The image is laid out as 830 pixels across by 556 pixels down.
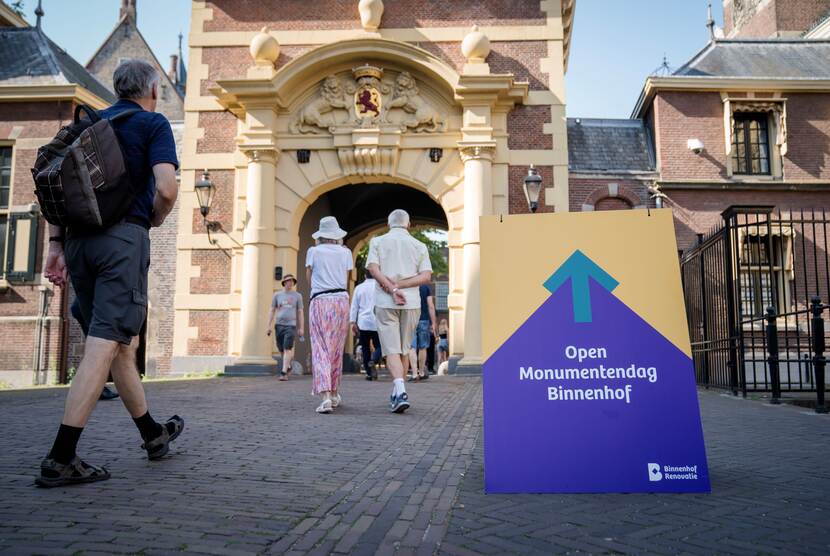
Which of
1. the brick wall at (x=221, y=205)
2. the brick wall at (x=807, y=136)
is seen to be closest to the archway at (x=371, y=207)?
the brick wall at (x=221, y=205)

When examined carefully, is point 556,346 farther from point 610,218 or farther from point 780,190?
point 780,190

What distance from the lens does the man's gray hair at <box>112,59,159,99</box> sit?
3936 millimetres

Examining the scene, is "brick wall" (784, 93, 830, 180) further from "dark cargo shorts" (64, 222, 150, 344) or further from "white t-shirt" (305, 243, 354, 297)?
"dark cargo shorts" (64, 222, 150, 344)

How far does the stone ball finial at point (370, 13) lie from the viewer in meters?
14.9

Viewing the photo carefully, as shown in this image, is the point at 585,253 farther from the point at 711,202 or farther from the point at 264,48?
the point at 711,202

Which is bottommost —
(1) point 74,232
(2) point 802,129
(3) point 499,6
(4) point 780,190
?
(1) point 74,232

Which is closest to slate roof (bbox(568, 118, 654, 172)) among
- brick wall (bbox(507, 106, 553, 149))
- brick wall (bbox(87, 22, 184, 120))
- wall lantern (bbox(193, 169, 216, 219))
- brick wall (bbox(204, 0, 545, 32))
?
brick wall (bbox(507, 106, 553, 149))

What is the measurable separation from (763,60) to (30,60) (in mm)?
19001

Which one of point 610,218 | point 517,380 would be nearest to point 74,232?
point 517,380

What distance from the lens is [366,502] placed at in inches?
126

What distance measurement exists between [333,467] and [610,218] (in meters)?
2.07

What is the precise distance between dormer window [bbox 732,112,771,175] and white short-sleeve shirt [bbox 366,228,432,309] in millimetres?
13242

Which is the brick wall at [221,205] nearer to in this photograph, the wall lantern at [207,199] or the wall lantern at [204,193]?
the wall lantern at [207,199]

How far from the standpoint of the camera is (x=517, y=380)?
3492 millimetres
